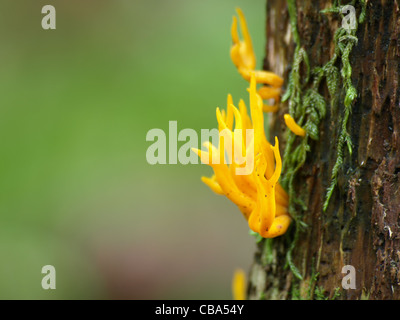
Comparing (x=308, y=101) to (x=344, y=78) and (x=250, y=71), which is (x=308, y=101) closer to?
(x=344, y=78)

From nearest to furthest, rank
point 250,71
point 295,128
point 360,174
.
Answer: point 360,174, point 295,128, point 250,71

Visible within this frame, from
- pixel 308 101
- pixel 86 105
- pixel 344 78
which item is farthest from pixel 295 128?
pixel 86 105

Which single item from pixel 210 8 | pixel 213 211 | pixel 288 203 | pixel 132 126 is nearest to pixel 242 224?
pixel 213 211

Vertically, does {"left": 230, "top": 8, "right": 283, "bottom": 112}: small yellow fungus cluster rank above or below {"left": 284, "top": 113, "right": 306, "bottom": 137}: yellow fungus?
above

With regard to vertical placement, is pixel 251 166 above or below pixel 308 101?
below

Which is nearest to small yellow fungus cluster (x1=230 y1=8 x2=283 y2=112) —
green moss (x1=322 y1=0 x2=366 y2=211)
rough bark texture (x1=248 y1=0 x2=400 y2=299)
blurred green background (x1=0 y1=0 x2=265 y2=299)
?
rough bark texture (x1=248 y1=0 x2=400 y2=299)

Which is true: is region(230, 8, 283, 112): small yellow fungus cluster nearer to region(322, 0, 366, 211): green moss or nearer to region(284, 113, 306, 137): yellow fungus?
region(284, 113, 306, 137): yellow fungus

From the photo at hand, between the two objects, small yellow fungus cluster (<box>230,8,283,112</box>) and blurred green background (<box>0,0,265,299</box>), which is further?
blurred green background (<box>0,0,265,299</box>)

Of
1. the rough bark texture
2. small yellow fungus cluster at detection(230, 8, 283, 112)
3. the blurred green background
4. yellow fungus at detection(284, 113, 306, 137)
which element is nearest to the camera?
the rough bark texture

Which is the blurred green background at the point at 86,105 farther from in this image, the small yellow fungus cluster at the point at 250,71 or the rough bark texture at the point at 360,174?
the rough bark texture at the point at 360,174
